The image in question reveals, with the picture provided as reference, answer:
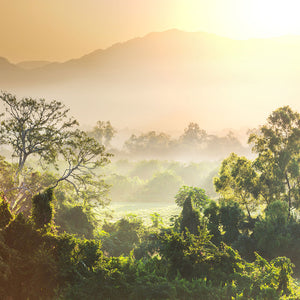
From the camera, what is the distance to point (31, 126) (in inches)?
926

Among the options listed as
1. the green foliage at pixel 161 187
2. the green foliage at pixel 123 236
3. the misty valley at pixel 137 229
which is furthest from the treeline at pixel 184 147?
the misty valley at pixel 137 229

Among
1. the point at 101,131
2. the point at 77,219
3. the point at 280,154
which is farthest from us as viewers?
the point at 101,131

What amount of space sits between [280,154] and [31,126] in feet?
62.9

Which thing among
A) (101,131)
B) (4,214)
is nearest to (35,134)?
(4,214)

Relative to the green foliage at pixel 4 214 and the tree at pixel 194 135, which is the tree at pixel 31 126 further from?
the tree at pixel 194 135

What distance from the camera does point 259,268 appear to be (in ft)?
52.1

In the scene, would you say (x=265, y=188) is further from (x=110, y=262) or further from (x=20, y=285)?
(x=20, y=285)

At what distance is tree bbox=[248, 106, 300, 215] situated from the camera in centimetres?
2550

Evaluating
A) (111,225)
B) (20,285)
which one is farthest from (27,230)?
(111,225)

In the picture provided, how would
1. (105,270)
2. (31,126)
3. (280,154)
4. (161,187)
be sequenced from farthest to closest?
(161,187), (280,154), (31,126), (105,270)

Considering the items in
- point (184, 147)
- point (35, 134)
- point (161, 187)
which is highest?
point (184, 147)

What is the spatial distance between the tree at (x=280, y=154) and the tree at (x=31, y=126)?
49.6 feet

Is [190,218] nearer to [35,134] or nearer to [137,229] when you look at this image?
[137,229]

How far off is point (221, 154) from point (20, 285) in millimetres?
134653
